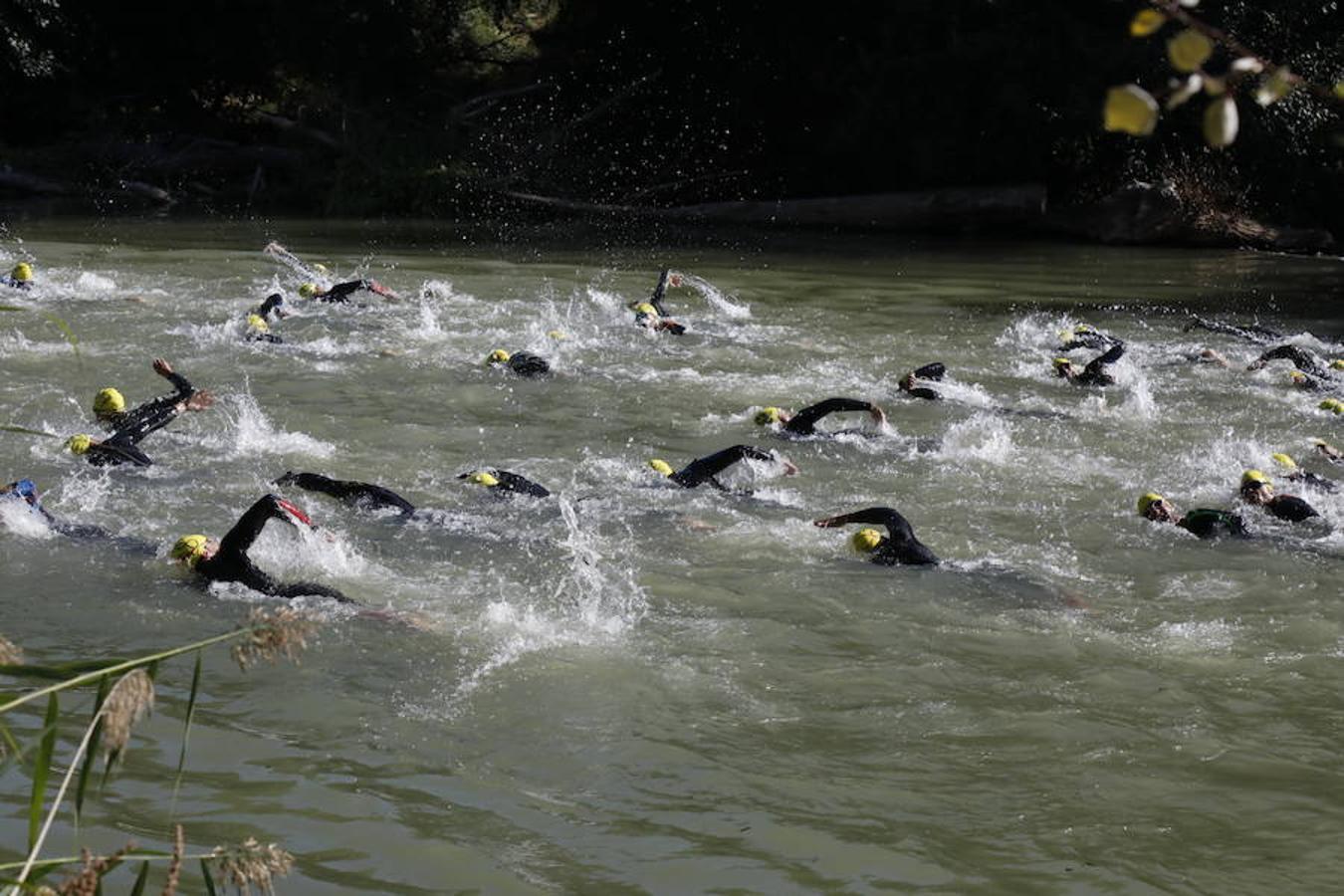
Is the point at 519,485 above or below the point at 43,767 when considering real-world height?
below

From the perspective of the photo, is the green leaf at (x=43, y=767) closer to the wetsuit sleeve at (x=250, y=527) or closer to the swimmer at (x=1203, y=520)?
the wetsuit sleeve at (x=250, y=527)

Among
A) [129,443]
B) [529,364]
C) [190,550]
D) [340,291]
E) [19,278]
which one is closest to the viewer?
[190,550]

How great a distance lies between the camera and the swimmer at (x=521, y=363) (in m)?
12.2

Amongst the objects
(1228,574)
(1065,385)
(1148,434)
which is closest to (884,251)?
(1065,385)

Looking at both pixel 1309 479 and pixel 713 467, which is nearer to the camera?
pixel 713 467

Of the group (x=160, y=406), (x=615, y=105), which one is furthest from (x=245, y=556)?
(x=615, y=105)

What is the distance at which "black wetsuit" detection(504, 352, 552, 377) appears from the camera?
12234 mm

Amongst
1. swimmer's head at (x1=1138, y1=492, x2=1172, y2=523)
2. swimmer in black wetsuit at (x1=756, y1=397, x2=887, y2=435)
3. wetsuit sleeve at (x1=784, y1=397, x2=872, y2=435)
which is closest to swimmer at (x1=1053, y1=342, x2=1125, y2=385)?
swimmer in black wetsuit at (x1=756, y1=397, x2=887, y2=435)

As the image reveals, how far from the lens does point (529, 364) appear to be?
40.2 ft

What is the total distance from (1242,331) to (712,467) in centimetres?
810

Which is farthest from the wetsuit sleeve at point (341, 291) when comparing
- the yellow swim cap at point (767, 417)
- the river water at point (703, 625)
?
the yellow swim cap at point (767, 417)

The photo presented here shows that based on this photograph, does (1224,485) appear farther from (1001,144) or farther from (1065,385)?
(1001,144)

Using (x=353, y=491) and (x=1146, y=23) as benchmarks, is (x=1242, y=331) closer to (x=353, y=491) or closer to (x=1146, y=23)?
(x=353, y=491)

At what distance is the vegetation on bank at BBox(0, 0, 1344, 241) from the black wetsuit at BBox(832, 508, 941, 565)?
57.1 ft
